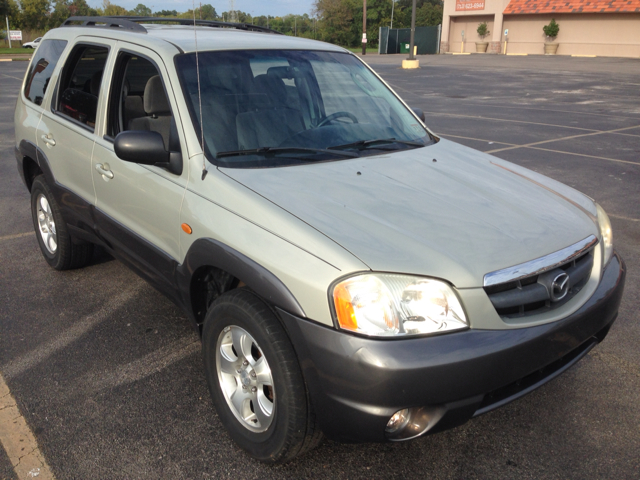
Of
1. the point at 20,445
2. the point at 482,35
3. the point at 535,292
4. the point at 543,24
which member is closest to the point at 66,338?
the point at 20,445

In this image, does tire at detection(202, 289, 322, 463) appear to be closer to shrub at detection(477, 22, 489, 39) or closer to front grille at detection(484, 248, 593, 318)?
front grille at detection(484, 248, 593, 318)

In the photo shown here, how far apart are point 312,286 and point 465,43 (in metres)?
49.8

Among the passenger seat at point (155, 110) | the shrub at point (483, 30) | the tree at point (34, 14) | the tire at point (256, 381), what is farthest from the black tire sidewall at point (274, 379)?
the tree at point (34, 14)

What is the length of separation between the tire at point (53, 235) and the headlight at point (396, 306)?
2.96m

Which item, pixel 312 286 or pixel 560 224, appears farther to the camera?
pixel 560 224

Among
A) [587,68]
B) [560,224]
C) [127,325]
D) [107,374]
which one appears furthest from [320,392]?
[587,68]

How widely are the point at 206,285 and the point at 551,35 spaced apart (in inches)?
1758

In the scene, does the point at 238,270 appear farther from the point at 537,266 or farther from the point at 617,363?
the point at 617,363

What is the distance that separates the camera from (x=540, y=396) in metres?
3.06

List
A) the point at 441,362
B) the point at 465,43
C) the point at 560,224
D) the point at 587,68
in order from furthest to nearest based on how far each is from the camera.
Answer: the point at 465,43, the point at 587,68, the point at 560,224, the point at 441,362

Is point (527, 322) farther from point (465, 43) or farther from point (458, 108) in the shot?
point (465, 43)

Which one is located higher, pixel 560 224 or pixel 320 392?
pixel 560 224

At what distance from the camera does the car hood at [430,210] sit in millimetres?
2240

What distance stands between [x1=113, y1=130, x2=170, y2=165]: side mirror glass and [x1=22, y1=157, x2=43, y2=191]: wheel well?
222 centimetres
